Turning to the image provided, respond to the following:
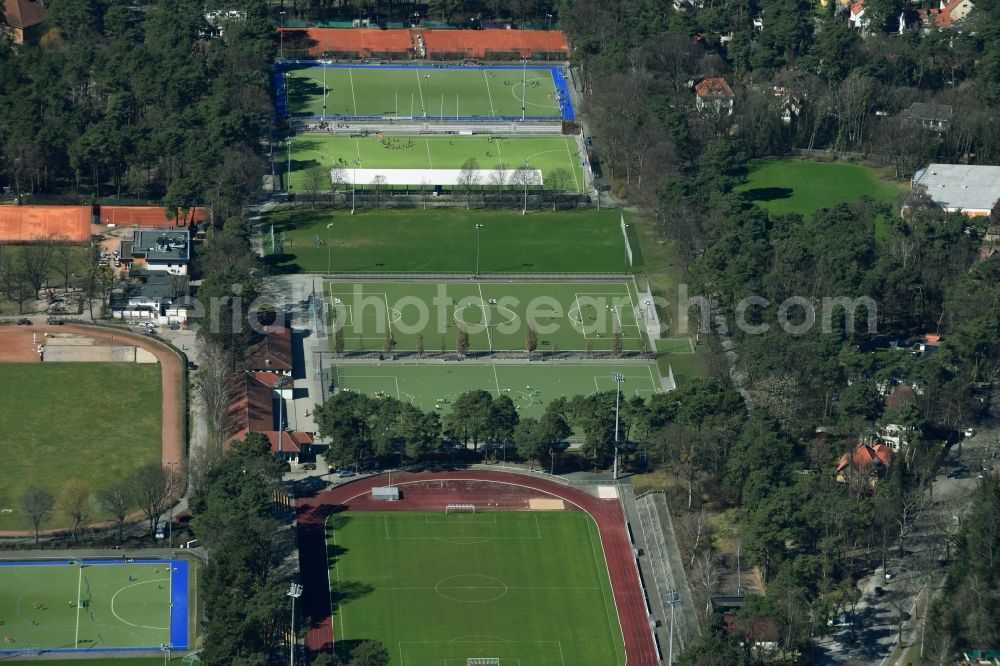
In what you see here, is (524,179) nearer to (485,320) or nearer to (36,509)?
(485,320)

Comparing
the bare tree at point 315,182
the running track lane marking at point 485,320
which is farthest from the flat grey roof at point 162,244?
the running track lane marking at point 485,320

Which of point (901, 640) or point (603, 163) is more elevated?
point (603, 163)

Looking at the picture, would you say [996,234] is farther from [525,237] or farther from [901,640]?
[901,640]

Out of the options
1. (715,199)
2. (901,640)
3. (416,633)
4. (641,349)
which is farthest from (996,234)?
(416,633)

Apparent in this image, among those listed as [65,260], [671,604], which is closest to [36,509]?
[65,260]

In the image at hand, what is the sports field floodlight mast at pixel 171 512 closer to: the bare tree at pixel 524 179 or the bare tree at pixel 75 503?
the bare tree at pixel 75 503

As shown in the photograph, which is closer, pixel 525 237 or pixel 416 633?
pixel 416 633

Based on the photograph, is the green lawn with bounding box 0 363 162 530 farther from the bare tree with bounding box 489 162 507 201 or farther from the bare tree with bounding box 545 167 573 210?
the bare tree with bounding box 545 167 573 210
